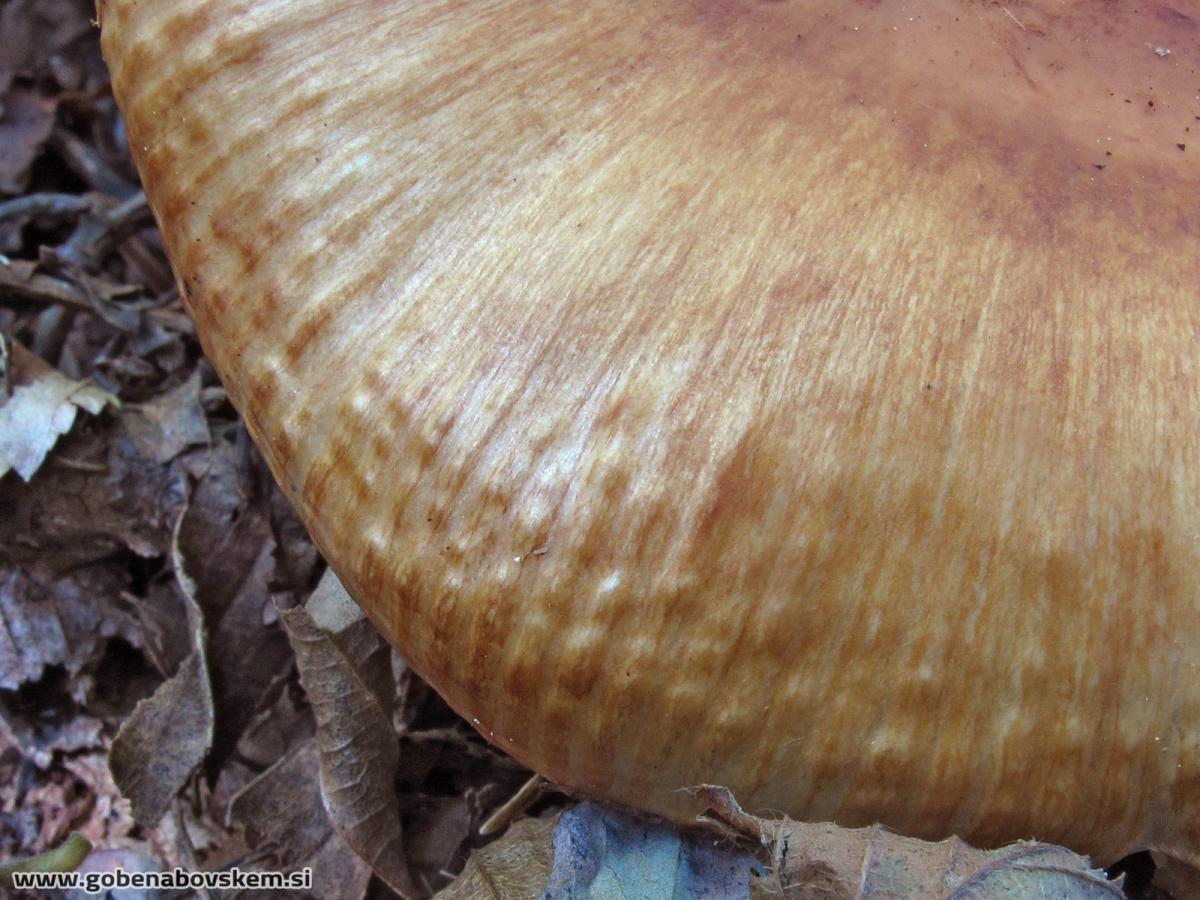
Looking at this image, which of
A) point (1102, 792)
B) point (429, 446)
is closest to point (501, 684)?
point (429, 446)

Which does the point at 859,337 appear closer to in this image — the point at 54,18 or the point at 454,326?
the point at 454,326

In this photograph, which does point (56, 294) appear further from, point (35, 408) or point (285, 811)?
point (285, 811)

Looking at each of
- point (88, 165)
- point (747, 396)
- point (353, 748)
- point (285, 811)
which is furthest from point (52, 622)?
point (747, 396)

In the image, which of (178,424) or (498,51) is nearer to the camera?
(498,51)

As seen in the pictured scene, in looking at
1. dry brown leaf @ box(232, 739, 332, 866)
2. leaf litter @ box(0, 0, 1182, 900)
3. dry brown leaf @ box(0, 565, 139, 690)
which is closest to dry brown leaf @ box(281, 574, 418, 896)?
leaf litter @ box(0, 0, 1182, 900)

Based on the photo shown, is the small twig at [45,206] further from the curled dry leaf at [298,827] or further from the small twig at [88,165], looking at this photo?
the curled dry leaf at [298,827]

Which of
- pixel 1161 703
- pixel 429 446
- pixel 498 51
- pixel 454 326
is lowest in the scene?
pixel 1161 703

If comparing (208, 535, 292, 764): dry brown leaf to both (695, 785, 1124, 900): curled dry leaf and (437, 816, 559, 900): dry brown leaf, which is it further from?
Answer: (695, 785, 1124, 900): curled dry leaf
